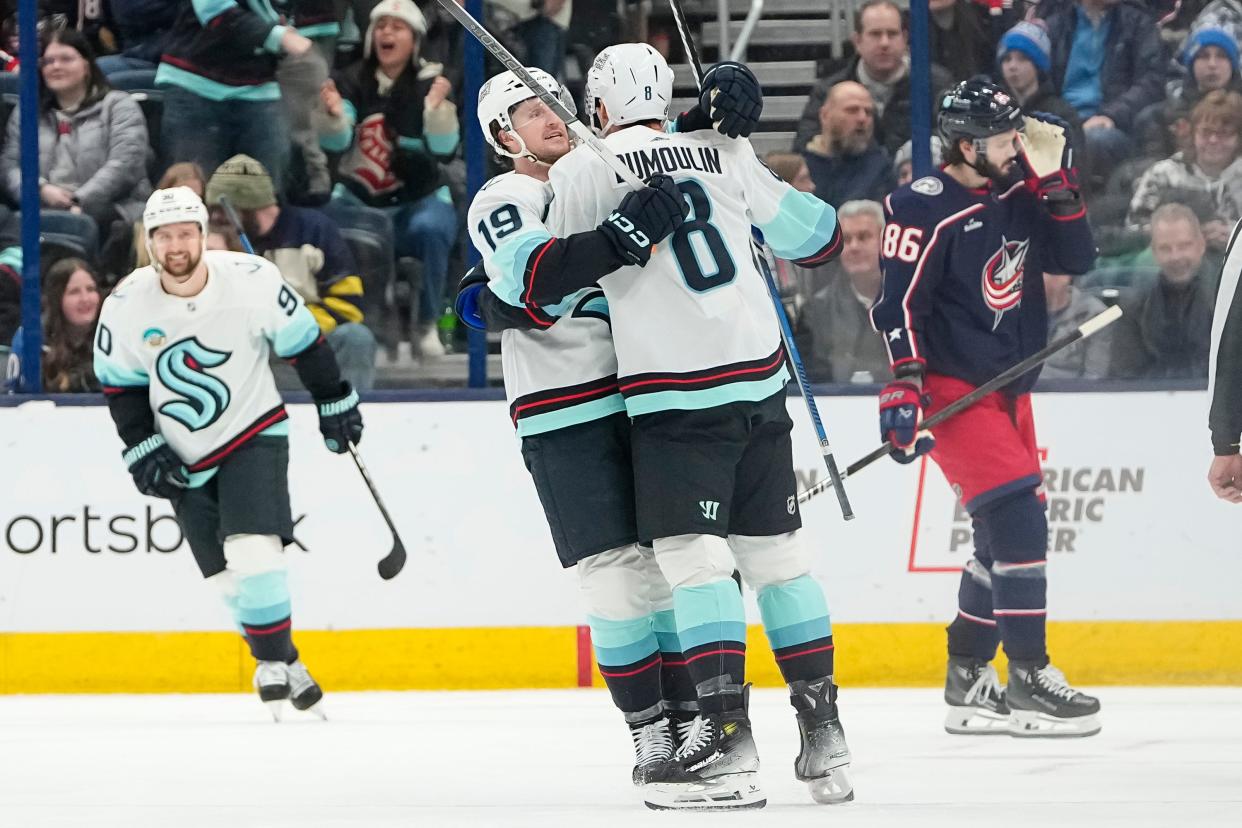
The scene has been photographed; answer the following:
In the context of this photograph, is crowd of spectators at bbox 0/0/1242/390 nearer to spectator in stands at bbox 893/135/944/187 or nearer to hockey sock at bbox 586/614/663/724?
spectator in stands at bbox 893/135/944/187

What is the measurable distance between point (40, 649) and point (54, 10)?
6.46 feet

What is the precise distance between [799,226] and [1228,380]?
0.83 m

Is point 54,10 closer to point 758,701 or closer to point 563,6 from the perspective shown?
point 563,6

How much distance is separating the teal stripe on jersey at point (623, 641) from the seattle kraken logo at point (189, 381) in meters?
1.89

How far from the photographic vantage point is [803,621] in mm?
3295

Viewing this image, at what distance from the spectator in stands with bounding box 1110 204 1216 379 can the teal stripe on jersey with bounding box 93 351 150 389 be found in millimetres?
2762

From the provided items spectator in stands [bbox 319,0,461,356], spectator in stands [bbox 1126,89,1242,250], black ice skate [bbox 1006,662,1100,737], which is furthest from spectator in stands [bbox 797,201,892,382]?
black ice skate [bbox 1006,662,1100,737]

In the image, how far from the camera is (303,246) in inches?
238

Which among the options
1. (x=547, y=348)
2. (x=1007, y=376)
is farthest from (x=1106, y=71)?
(x=547, y=348)

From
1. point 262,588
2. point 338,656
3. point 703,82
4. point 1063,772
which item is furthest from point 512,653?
point 703,82

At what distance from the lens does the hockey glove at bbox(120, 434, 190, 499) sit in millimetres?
4902

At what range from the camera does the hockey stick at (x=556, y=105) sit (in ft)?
10.6

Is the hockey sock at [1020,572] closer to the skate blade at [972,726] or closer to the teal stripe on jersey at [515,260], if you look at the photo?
the skate blade at [972,726]

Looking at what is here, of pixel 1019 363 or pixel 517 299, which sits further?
pixel 1019 363
